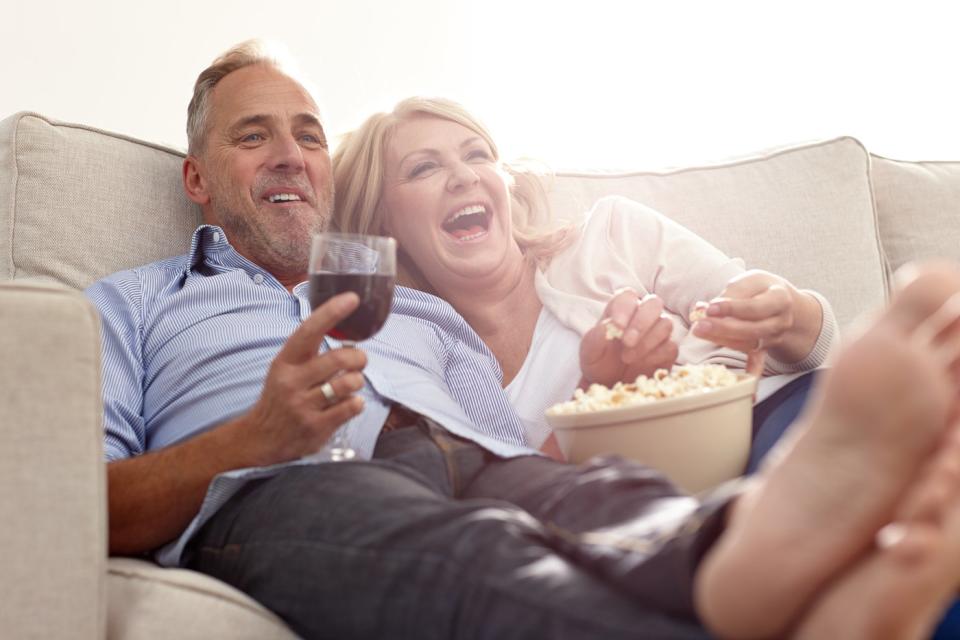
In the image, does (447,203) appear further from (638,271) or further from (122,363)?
(122,363)

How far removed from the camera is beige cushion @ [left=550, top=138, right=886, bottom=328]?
80.0 inches

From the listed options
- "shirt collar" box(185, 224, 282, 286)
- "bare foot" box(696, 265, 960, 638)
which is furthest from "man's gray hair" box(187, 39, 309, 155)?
"bare foot" box(696, 265, 960, 638)

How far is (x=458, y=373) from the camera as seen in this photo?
1679mm

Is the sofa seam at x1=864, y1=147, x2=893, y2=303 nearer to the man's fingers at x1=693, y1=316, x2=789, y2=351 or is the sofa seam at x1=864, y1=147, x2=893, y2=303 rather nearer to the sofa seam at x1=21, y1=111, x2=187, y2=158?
the man's fingers at x1=693, y1=316, x2=789, y2=351

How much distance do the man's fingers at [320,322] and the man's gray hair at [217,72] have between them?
870 millimetres

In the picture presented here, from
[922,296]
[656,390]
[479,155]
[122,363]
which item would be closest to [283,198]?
[479,155]

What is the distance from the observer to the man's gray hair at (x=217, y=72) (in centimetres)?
195

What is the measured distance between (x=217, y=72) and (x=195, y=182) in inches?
9.6

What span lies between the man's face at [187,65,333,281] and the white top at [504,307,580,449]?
1.56ft

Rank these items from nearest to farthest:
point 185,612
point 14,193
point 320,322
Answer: point 185,612
point 320,322
point 14,193

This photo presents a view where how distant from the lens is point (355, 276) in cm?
121

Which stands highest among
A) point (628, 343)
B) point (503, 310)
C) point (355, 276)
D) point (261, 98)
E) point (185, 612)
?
point (261, 98)

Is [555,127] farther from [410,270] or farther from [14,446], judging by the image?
[14,446]

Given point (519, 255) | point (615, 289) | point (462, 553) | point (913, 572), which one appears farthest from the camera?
point (519, 255)
